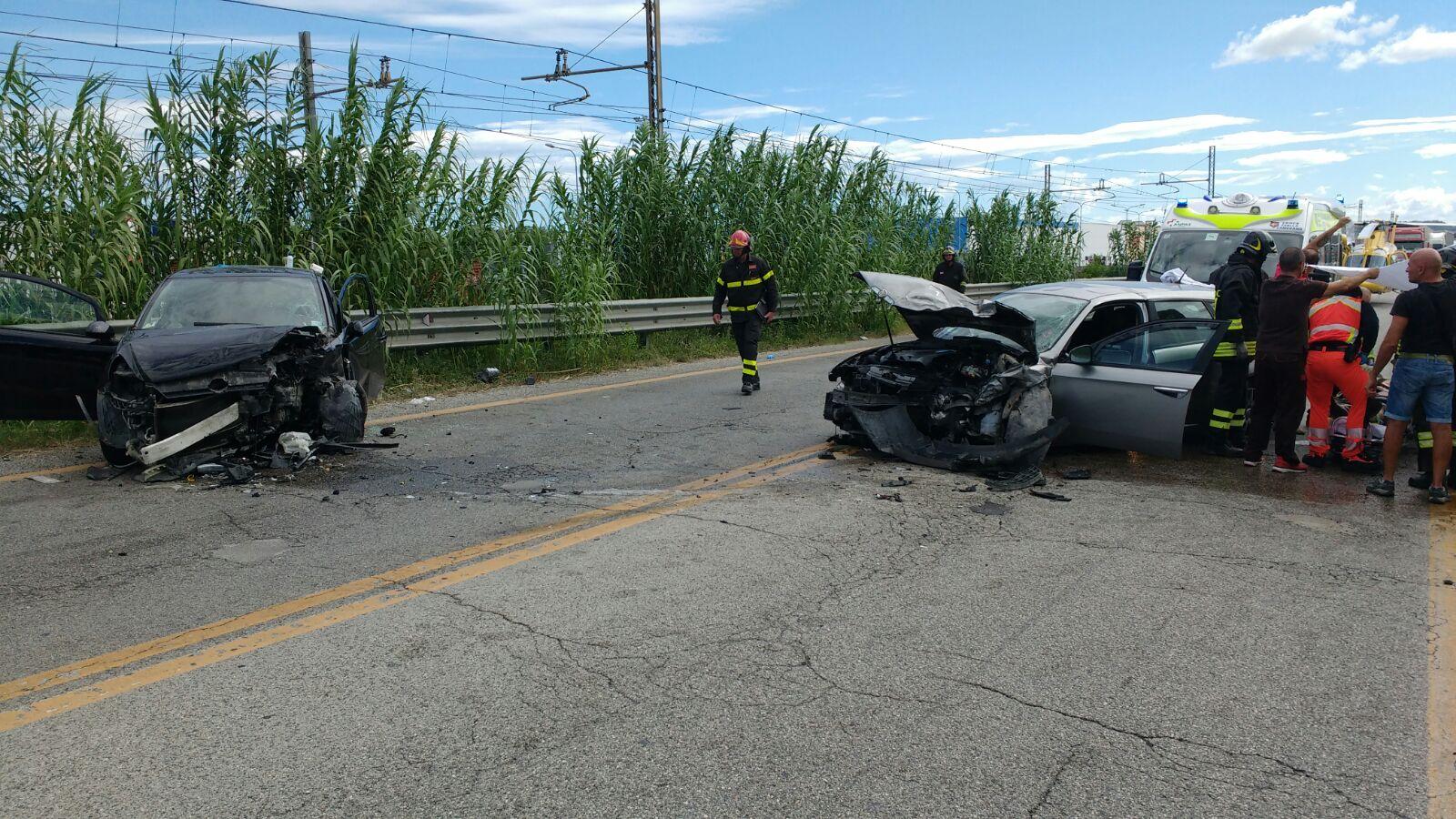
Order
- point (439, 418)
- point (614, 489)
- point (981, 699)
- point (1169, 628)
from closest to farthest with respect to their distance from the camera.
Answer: point (981, 699) → point (1169, 628) → point (614, 489) → point (439, 418)

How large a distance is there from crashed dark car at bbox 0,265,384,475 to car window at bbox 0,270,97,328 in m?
0.01

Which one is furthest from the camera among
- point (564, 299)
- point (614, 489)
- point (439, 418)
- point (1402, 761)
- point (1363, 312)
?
point (564, 299)

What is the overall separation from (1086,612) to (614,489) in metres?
3.44

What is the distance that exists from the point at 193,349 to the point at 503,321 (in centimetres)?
620

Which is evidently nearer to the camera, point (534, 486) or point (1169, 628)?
point (1169, 628)

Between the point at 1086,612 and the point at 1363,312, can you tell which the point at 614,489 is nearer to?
the point at 1086,612

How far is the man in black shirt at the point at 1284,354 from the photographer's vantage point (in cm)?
805

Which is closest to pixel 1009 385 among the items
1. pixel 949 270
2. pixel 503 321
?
pixel 503 321

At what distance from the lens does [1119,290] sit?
913cm

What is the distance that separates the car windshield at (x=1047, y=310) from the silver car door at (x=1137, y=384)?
314 millimetres

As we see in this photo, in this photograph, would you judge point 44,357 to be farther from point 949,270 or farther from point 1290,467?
point 949,270

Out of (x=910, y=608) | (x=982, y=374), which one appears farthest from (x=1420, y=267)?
(x=910, y=608)

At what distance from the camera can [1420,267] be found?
734 centimetres

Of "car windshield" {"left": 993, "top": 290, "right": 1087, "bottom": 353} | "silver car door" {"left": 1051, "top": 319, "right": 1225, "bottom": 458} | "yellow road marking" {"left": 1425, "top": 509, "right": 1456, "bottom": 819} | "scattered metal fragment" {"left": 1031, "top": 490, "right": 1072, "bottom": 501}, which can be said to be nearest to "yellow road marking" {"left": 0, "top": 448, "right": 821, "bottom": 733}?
"scattered metal fragment" {"left": 1031, "top": 490, "right": 1072, "bottom": 501}
